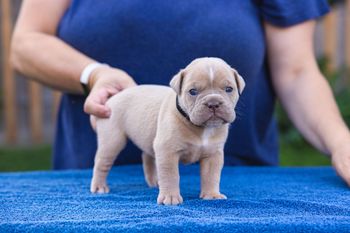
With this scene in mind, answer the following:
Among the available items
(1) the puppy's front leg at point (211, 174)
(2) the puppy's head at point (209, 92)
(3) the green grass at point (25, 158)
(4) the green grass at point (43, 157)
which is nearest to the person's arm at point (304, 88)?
(1) the puppy's front leg at point (211, 174)

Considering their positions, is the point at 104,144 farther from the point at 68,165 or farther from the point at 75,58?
the point at 68,165

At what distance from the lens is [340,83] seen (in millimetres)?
5160

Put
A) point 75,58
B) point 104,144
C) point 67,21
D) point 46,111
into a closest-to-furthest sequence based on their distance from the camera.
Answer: point 104,144 → point 75,58 → point 67,21 → point 46,111

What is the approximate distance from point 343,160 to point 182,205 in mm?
632

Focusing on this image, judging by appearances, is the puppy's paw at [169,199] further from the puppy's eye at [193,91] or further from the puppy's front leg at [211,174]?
the puppy's eye at [193,91]

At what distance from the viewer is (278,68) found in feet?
7.11

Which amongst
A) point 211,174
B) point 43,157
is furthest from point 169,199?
point 43,157

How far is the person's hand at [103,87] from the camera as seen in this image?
1507 millimetres

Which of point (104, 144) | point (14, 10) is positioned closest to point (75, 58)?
point (104, 144)

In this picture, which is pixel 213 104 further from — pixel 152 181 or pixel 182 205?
pixel 152 181

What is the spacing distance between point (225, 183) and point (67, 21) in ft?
2.95

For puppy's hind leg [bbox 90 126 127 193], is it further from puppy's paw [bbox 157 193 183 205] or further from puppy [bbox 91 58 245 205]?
puppy's paw [bbox 157 193 183 205]

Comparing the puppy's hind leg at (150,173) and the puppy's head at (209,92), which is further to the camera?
the puppy's hind leg at (150,173)

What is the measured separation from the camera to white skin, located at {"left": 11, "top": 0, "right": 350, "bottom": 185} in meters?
1.83
